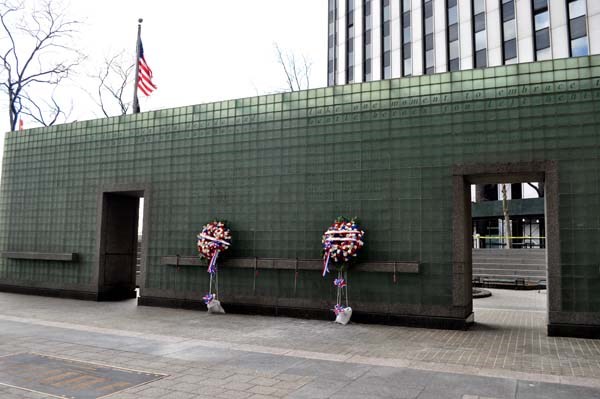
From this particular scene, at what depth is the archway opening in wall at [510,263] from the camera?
43.1ft

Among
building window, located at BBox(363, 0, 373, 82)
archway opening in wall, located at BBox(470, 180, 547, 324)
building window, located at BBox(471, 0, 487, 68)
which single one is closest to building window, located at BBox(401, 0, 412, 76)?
building window, located at BBox(363, 0, 373, 82)

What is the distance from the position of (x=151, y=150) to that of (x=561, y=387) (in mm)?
12128

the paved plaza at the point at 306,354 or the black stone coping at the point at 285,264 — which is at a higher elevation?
the black stone coping at the point at 285,264

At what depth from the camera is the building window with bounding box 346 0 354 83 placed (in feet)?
143

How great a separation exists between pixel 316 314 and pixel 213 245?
314cm

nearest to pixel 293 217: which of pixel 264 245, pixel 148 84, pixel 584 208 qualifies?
pixel 264 245

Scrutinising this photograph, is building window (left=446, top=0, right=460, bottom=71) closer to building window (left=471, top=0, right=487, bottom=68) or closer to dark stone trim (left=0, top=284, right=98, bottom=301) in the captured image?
building window (left=471, top=0, right=487, bottom=68)

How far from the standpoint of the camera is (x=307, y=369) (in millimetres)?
6758

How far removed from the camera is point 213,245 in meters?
12.4

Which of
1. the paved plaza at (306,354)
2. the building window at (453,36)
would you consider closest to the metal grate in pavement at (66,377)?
the paved plaza at (306,354)

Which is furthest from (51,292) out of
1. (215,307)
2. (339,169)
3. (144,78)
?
(339,169)

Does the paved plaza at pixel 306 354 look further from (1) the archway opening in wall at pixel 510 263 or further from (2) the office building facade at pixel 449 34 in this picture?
(2) the office building facade at pixel 449 34

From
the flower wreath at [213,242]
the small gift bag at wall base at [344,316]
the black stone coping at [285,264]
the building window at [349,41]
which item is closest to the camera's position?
the black stone coping at [285,264]

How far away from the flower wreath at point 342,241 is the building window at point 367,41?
3240 centimetres
